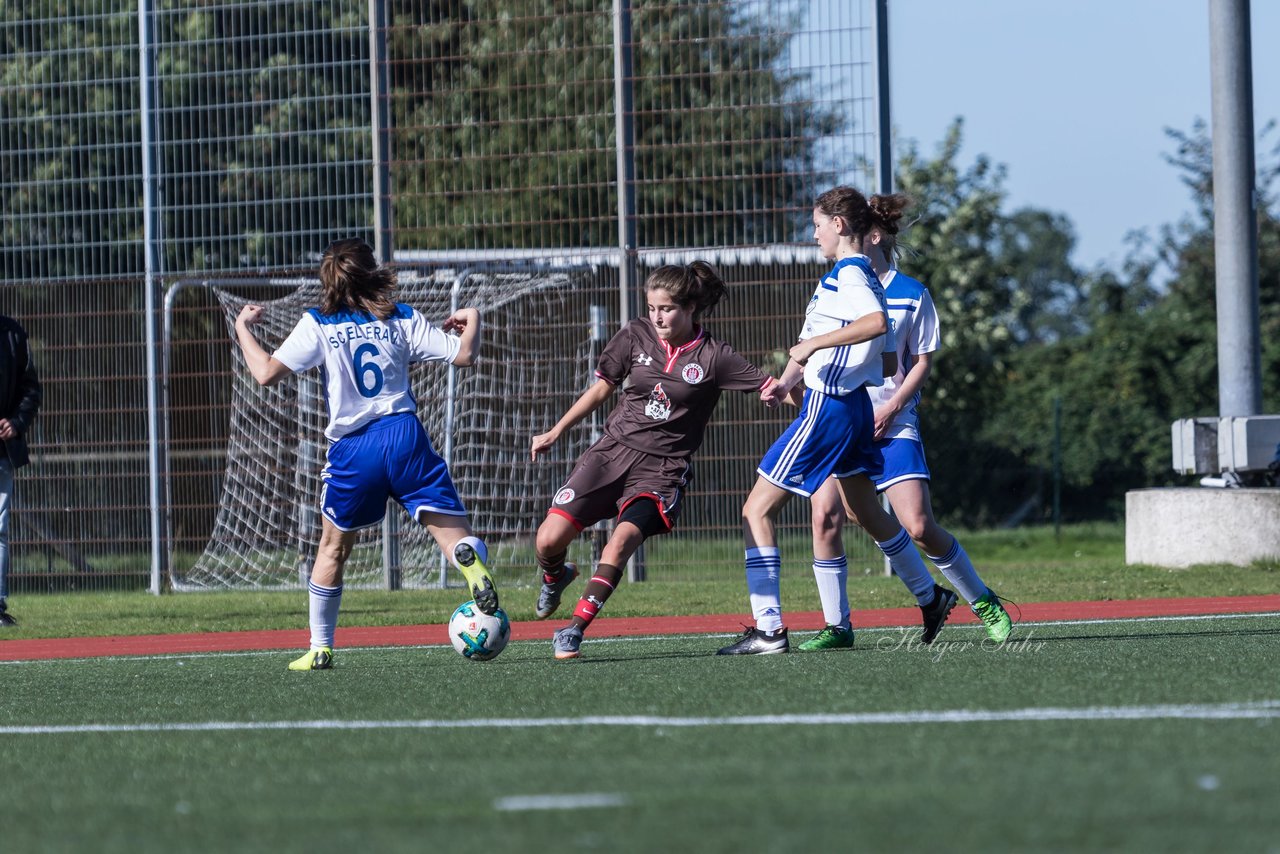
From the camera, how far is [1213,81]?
1436cm

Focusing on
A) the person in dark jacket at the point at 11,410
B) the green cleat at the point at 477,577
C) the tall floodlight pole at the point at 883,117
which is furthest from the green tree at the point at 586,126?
the green cleat at the point at 477,577

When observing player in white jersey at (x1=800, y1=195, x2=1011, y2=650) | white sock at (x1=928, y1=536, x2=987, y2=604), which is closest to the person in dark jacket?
player in white jersey at (x1=800, y1=195, x2=1011, y2=650)

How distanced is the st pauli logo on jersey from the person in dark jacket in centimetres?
496

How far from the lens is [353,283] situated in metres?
7.22

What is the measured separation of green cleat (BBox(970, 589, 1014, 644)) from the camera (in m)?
7.29

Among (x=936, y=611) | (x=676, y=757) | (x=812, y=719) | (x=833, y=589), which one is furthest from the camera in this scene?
(x=833, y=589)

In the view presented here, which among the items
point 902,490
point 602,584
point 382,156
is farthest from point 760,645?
point 382,156

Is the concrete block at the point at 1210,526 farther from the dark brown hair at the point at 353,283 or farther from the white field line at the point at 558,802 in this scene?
the white field line at the point at 558,802

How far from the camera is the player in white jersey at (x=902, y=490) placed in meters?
7.32

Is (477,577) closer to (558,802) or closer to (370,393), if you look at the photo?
(370,393)

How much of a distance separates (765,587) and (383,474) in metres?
1.65

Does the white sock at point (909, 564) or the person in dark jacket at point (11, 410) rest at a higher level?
the person in dark jacket at point (11, 410)

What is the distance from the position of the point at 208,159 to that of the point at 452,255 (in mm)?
2289

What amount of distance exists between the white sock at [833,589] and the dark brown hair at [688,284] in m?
1.24
